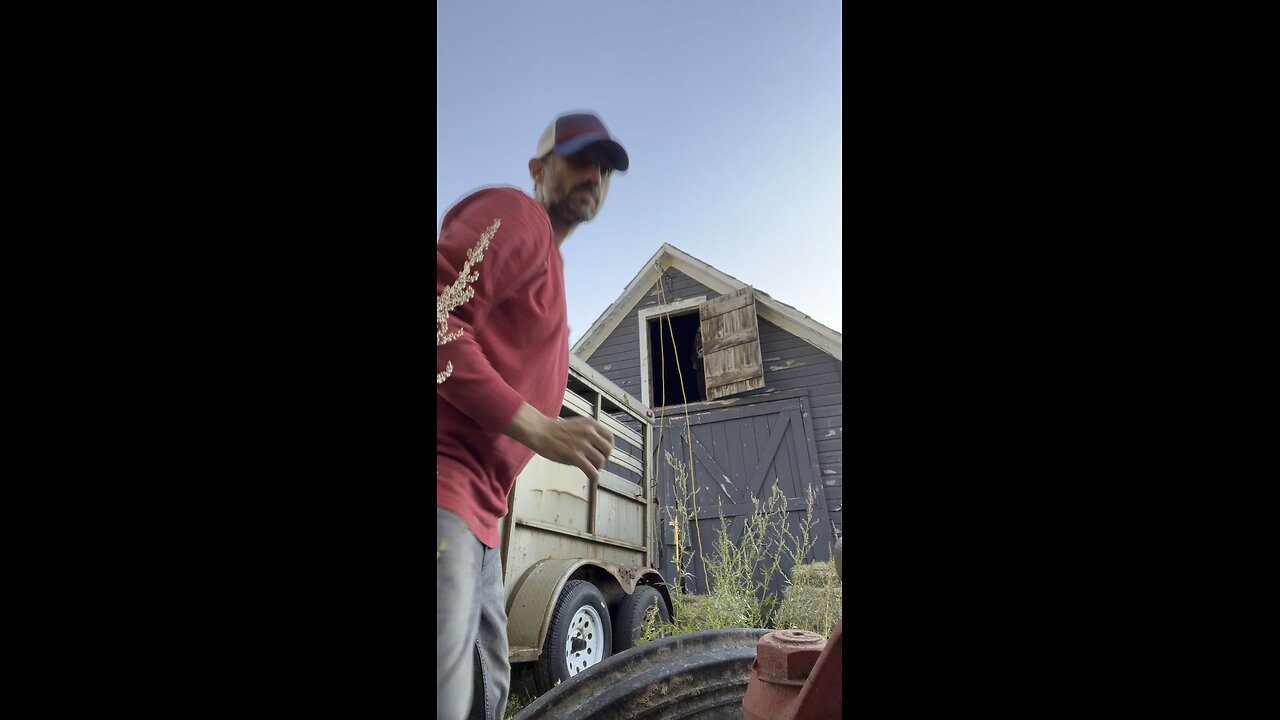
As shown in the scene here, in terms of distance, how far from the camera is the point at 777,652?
0.84m

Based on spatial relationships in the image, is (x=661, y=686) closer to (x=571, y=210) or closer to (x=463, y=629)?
(x=463, y=629)

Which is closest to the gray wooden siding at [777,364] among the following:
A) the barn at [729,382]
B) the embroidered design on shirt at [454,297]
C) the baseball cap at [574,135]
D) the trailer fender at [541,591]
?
the barn at [729,382]

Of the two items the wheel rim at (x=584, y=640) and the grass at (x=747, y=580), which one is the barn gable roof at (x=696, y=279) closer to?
the grass at (x=747, y=580)

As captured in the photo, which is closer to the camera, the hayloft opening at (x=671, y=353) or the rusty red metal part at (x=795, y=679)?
the rusty red metal part at (x=795, y=679)

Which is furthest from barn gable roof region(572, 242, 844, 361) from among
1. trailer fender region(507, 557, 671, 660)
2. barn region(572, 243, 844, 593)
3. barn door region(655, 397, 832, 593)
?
trailer fender region(507, 557, 671, 660)

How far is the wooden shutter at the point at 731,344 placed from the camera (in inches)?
44.8

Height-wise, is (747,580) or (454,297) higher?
(454,297)

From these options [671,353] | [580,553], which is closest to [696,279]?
[671,353]

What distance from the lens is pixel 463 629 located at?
82cm

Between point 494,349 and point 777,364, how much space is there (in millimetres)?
621

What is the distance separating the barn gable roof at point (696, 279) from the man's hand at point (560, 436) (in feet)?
0.53

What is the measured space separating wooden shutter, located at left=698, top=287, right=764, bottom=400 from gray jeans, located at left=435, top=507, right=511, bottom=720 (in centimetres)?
53
